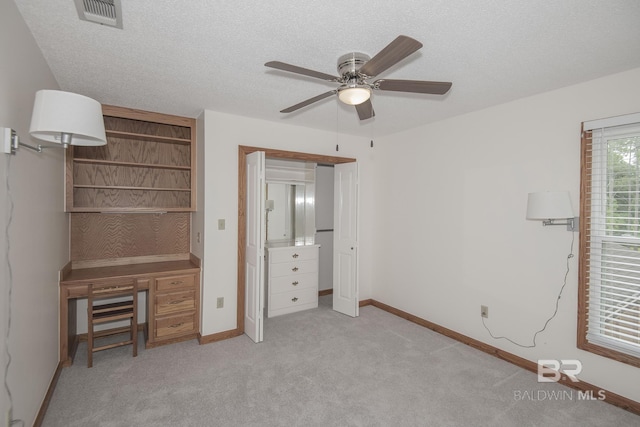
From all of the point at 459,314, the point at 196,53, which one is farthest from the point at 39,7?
the point at 459,314

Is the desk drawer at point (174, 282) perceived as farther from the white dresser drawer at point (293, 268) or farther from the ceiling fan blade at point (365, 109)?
the ceiling fan blade at point (365, 109)

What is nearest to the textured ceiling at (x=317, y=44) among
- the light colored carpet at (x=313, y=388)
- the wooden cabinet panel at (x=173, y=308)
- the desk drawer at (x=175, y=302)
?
the wooden cabinet panel at (x=173, y=308)

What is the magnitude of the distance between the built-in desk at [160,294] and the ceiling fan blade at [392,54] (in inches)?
105

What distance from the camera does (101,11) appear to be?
1.61 metres

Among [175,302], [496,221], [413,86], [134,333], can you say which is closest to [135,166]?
Result: [175,302]

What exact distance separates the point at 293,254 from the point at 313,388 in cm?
195

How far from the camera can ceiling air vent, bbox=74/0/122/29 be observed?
154 centimetres

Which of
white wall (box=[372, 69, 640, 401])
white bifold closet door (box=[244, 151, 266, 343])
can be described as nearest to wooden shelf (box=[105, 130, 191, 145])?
white bifold closet door (box=[244, 151, 266, 343])

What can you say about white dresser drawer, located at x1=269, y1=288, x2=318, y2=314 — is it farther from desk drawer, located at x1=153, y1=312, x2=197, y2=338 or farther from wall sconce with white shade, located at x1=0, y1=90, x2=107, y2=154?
wall sconce with white shade, located at x1=0, y1=90, x2=107, y2=154

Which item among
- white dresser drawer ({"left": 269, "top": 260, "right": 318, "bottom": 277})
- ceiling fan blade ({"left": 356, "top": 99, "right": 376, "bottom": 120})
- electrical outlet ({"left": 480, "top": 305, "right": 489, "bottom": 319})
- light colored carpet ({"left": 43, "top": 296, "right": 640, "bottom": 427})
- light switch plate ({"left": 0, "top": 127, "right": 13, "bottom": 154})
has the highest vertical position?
ceiling fan blade ({"left": 356, "top": 99, "right": 376, "bottom": 120})

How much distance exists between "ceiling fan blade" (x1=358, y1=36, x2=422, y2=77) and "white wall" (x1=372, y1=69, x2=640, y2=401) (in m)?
1.94

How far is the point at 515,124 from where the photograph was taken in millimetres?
2863

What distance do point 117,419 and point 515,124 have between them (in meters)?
4.00

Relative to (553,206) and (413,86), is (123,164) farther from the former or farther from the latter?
(553,206)
